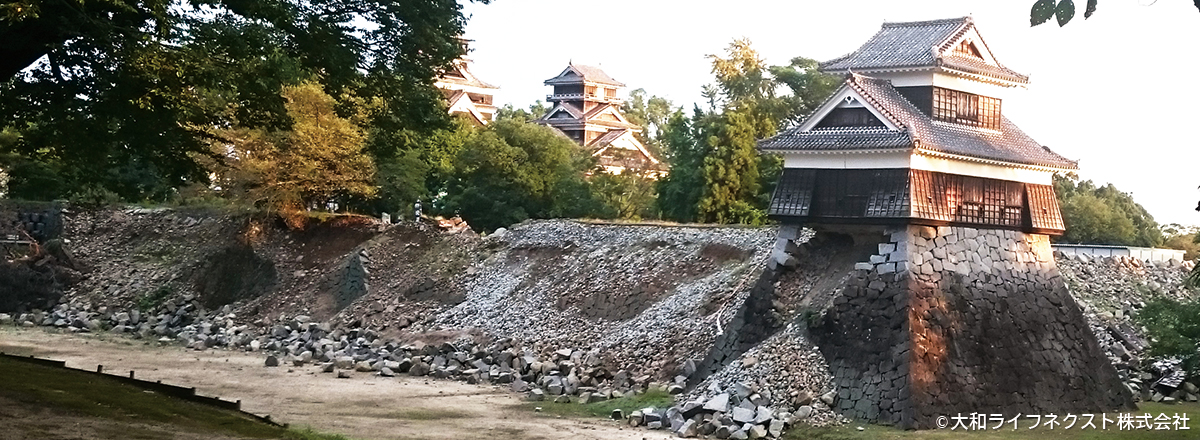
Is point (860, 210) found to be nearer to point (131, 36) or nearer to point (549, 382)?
point (549, 382)

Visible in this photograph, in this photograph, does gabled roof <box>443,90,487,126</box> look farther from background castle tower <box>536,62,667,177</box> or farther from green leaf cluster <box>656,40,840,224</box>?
green leaf cluster <box>656,40,840,224</box>

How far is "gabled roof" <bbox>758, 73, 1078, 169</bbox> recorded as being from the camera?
22.8m

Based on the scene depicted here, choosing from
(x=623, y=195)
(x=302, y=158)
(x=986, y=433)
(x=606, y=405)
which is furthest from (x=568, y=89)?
(x=986, y=433)

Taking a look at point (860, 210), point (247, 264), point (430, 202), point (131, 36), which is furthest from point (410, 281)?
point (131, 36)

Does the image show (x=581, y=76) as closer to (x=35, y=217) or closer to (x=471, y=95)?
(x=471, y=95)

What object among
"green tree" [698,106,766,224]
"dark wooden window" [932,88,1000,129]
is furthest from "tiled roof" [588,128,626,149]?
"dark wooden window" [932,88,1000,129]

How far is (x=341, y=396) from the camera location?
2464cm

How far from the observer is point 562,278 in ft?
106

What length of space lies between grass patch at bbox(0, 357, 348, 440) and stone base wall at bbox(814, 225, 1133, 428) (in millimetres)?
10879

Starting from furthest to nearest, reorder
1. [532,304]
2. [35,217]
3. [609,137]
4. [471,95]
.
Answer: [471,95], [609,137], [35,217], [532,304]

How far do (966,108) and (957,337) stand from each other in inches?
184

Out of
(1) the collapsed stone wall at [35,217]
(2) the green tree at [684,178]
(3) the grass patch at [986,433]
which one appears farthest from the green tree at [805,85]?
(1) the collapsed stone wall at [35,217]

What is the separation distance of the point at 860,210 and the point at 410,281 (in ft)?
50.4

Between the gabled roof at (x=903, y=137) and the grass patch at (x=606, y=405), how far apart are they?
5.09m
